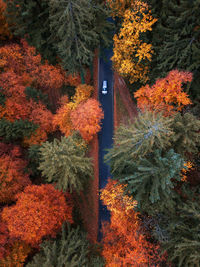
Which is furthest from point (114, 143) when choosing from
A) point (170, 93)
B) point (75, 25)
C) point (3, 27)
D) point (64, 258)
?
point (3, 27)

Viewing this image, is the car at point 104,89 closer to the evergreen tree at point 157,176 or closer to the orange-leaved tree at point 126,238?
the orange-leaved tree at point 126,238

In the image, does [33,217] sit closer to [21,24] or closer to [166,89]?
[166,89]

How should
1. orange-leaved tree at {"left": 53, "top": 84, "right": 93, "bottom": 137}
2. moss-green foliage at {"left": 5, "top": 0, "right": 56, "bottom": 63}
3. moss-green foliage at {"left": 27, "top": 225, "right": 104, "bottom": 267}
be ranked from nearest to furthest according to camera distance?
1. moss-green foliage at {"left": 27, "top": 225, "right": 104, "bottom": 267}
2. moss-green foliage at {"left": 5, "top": 0, "right": 56, "bottom": 63}
3. orange-leaved tree at {"left": 53, "top": 84, "right": 93, "bottom": 137}

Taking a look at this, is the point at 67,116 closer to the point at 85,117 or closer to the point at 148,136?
the point at 85,117

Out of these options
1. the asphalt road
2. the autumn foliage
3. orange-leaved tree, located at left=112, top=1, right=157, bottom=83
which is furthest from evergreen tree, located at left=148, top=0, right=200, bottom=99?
the asphalt road

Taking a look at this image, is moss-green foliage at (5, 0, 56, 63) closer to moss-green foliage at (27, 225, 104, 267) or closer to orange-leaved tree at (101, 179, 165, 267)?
orange-leaved tree at (101, 179, 165, 267)

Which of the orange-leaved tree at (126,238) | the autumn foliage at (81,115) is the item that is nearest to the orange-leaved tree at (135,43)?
the autumn foliage at (81,115)
